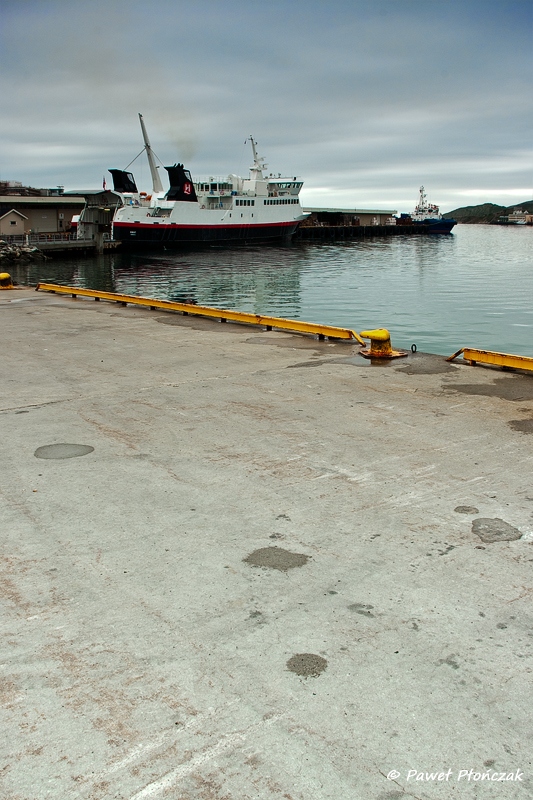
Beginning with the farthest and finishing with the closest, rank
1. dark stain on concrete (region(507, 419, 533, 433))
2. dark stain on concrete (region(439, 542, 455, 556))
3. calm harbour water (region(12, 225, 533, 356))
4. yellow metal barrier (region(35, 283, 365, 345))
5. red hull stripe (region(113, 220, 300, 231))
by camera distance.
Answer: red hull stripe (region(113, 220, 300, 231)) → calm harbour water (region(12, 225, 533, 356)) → yellow metal barrier (region(35, 283, 365, 345)) → dark stain on concrete (region(507, 419, 533, 433)) → dark stain on concrete (region(439, 542, 455, 556))

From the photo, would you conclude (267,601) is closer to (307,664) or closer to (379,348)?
(307,664)

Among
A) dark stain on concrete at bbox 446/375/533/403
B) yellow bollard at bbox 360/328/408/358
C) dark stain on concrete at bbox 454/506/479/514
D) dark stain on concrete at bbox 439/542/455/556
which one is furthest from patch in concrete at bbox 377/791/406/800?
yellow bollard at bbox 360/328/408/358

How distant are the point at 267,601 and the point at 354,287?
33632mm

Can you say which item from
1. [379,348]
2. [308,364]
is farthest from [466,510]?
[379,348]

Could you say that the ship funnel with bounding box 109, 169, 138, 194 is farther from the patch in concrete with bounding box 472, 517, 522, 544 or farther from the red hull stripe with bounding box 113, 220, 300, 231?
the patch in concrete with bounding box 472, 517, 522, 544

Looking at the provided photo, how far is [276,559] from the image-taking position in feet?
12.9

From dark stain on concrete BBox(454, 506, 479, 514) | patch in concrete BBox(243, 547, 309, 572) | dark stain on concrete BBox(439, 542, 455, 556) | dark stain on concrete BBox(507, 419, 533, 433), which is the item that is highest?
dark stain on concrete BBox(507, 419, 533, 433)

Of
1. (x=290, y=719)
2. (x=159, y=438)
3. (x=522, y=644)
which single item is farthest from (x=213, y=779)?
(x=159, y=438)

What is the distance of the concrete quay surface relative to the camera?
2.49 m

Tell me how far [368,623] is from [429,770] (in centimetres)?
89

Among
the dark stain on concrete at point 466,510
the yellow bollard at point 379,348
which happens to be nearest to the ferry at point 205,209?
the yellow bollard at point 379,348

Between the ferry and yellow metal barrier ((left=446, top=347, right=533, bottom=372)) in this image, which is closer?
yellow metal barrier ((left=446, top=347, right=533, bottom=372))

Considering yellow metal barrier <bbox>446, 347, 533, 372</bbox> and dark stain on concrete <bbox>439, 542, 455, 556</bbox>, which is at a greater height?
yellow metal barrier <bbox>446, 347, 533, 372</bbox>

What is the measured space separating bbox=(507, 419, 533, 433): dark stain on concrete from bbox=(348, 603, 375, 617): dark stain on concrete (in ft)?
11.3
